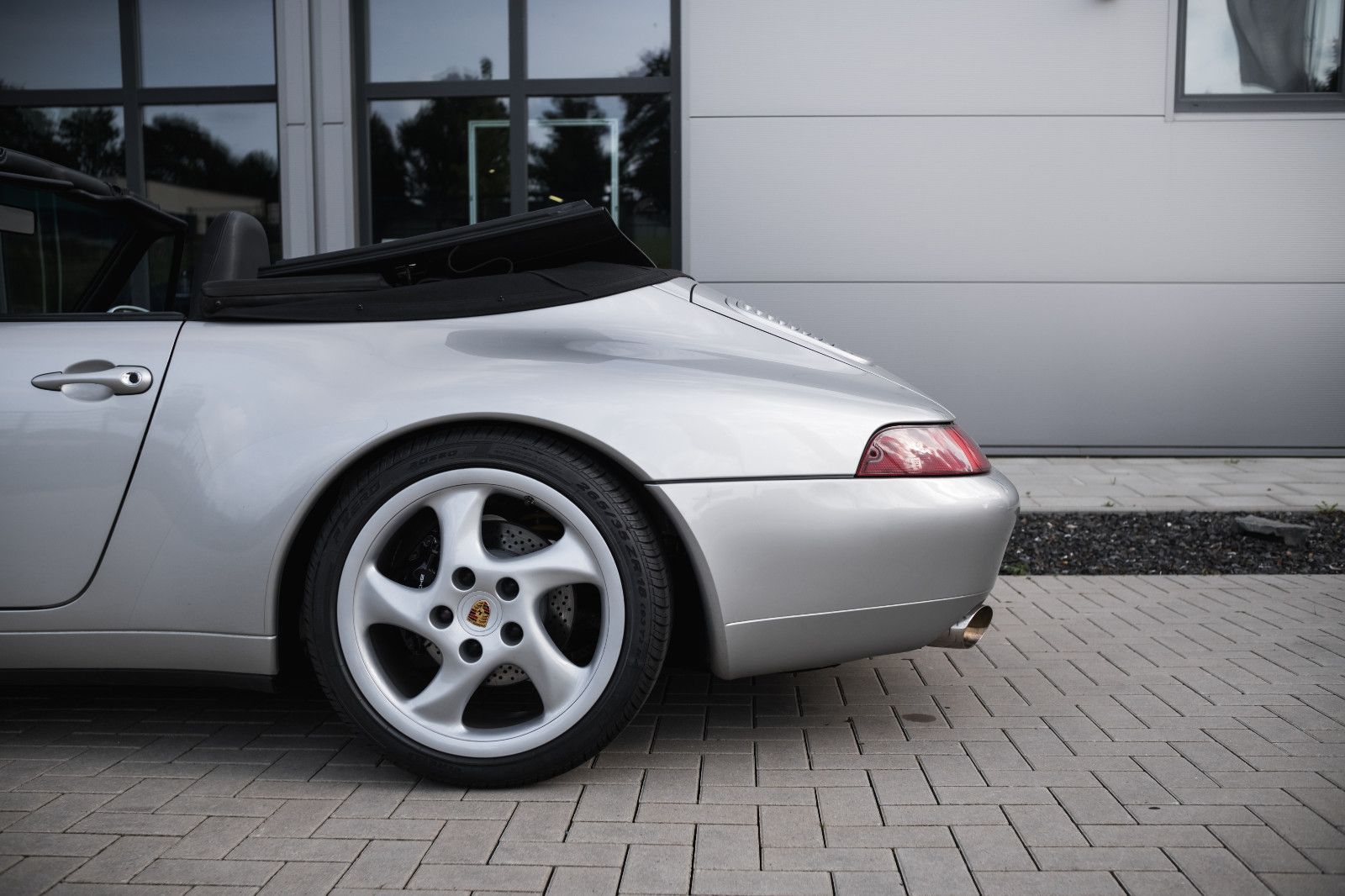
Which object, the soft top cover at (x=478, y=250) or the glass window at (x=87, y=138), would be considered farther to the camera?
the glass window at (x=87, y=138)

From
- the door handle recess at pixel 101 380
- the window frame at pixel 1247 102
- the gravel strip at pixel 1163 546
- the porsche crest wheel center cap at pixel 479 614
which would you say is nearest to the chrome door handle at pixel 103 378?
the door handle recess at pixel 101 380

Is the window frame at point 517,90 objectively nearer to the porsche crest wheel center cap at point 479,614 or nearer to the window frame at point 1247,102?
the window frame at point 1247,102

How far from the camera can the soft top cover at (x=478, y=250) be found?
8.49 feet

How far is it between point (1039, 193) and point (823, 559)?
20.4 feet

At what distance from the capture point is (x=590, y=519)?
7.55 ft

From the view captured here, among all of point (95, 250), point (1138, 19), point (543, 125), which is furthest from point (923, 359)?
point (95, 250)

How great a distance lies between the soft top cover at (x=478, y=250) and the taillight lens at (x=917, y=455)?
0.83 m

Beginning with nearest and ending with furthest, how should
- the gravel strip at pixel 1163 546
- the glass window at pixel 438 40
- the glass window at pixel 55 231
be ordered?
the glass window at pixel 55 231 < the gravel strip at pixel 1163 546 < the glass window at pixel 438 40

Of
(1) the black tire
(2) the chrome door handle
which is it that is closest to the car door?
(2) the chrome door handle

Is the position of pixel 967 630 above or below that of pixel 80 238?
below

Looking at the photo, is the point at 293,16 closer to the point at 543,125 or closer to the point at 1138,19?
the point at 543,125

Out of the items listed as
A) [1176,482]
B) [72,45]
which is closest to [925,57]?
[1176,482]

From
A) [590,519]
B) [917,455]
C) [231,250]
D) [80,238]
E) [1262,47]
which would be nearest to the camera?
[590,519]

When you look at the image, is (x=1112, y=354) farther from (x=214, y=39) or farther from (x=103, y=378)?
(x=214, y=39)
